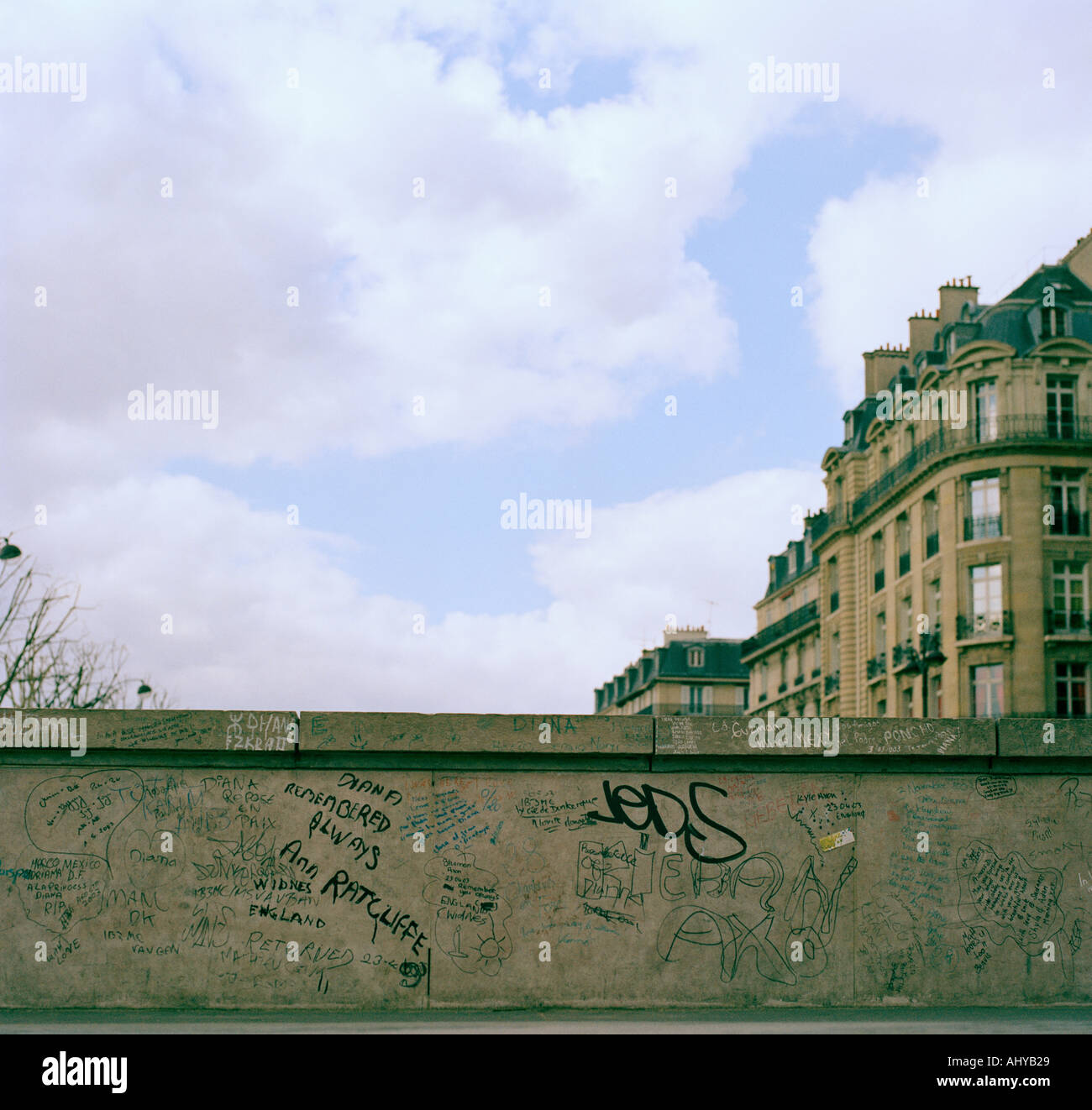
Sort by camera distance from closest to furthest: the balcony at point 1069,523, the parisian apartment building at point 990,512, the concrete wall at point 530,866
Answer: the concrete wall at point 530,866 → the parisian apartment building at point 990,512 → the balcony at point 1069,523

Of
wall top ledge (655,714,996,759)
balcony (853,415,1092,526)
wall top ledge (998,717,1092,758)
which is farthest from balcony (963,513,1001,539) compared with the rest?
wall top ledge (655,714,996,759)

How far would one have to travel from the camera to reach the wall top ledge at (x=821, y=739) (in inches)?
437

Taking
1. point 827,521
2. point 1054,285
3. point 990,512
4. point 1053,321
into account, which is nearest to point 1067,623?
point 990,512

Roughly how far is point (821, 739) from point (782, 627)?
2298 inches

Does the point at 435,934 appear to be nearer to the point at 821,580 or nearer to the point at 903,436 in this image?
the point at 903,436

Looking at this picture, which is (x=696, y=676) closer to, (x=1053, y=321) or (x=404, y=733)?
(x=1053, y=321)

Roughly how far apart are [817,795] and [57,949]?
258 inches

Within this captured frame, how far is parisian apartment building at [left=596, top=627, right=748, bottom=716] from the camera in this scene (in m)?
99.6

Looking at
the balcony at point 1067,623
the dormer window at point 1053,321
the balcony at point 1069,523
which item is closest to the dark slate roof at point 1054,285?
the dormer window at point 1053,321

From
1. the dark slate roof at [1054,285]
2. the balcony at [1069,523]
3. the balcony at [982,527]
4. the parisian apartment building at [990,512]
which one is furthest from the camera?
the dark slate roof at [1054,285]

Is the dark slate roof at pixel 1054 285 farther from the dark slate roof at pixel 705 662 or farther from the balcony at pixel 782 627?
the dark slate roof at pixel 705 662

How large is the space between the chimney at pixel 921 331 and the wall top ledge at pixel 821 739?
154 feet

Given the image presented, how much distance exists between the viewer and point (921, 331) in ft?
183
